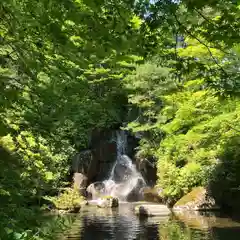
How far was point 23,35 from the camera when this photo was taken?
104 inches

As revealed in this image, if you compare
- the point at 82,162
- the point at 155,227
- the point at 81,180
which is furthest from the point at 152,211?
the point at 82,162

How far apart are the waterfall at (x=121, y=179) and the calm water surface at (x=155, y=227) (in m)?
7.00

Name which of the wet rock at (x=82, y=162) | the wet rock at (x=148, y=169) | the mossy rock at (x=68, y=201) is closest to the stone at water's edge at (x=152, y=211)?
the mossy rock at (x=68, y=201)

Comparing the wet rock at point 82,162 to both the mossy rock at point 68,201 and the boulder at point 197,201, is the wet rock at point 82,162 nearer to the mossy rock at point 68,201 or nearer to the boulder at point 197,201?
the mossy rock at point 68,201

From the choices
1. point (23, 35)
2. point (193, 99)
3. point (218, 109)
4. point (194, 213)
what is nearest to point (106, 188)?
point (194, 213)

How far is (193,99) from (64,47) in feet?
40.5

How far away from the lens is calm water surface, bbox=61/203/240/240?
10234mm

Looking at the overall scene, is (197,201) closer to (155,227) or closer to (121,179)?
(155,227)

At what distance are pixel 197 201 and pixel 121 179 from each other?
801 centimetres

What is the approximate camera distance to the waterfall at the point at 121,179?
21.8 metres

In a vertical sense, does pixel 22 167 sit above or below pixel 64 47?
below

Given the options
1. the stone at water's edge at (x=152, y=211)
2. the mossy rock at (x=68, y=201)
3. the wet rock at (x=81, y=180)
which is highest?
the wet rock at (x=81, y=180)

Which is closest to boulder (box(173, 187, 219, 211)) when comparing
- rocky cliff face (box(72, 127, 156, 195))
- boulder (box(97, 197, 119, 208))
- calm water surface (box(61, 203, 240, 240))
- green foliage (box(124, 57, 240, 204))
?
green foliage (box(124, 57, 240, 204))

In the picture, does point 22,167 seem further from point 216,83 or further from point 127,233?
point 127,233
